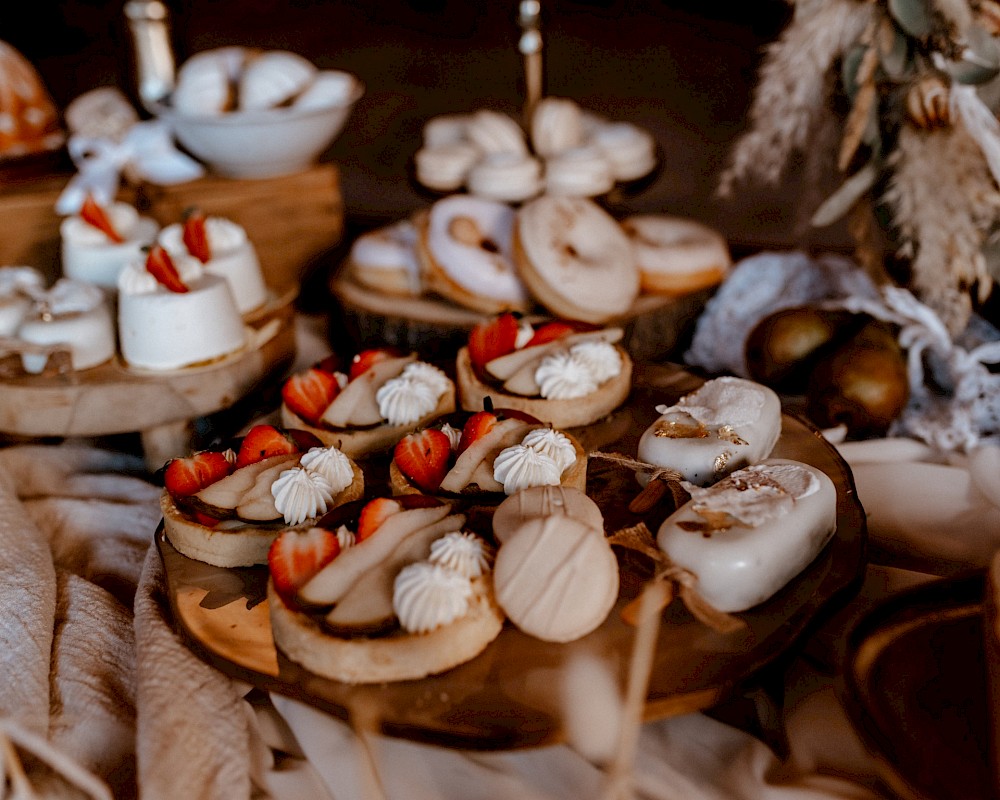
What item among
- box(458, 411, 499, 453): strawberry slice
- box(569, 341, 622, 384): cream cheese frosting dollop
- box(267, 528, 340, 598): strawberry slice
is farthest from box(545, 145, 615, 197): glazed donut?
box(267, 528, 340, 598): strawberry slice

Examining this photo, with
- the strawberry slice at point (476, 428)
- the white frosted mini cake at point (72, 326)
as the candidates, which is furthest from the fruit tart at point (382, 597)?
the white frosted mini cake at point (72, 326)

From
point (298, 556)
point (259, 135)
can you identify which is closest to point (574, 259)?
point (259, 135)

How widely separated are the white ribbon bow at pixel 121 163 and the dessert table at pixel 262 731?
91 cm

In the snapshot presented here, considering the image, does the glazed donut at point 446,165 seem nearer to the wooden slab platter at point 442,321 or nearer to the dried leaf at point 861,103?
the wooden slab platter at point 442,321

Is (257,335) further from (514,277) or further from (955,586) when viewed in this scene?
(955,586)

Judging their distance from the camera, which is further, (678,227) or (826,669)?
(678,227)

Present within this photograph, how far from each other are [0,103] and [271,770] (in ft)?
6.04

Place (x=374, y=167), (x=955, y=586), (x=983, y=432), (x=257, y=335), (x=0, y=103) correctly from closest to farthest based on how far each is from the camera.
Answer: (x=955, y=586) < (x=983, y=432) < (x=257, y=335) < (x=0, y=103) < (x=374, y=167)

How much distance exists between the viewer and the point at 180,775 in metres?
1.01

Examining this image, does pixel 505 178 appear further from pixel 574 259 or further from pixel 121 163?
pixel 121 163

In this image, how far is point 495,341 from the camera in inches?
66.8

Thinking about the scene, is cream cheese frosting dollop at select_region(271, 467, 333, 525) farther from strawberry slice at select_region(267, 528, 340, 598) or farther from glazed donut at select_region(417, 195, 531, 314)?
glazed donut at select_region(417, 195, 531, 314)

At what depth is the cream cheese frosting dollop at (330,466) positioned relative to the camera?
129 cm

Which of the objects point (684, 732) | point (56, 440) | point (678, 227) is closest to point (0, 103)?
point (56, 440)
